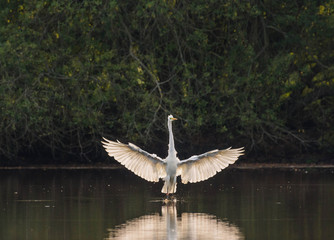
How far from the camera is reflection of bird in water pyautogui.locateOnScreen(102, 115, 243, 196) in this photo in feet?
50.6

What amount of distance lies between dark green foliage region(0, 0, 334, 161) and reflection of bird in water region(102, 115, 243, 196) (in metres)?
5.88

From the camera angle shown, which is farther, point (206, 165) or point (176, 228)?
point (206, 165)

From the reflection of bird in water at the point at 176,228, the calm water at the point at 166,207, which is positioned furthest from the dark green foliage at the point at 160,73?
the reflection of bird in water at the point at 176,228

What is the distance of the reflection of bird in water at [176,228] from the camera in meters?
10.8

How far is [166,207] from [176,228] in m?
2.60

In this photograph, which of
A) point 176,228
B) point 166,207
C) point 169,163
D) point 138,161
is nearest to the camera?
point 176,228

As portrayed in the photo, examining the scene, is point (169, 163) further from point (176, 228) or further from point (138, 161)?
point (176, 228)

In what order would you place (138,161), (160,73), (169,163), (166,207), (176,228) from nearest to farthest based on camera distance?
(176,228), (166,207), (169,163), (138,161), (160,73)

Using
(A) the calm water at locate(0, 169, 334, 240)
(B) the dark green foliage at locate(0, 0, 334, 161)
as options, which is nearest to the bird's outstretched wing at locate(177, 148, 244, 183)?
(A) the calm water at locate(0, 169, 334, 240)

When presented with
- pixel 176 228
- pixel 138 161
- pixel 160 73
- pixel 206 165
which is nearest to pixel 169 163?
pixel 138 161

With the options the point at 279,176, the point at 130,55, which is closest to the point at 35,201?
the point at 279,176

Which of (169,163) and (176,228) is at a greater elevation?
(169,163)

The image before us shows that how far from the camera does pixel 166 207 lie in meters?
14.2

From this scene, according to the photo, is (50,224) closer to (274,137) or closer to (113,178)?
(113,178)
